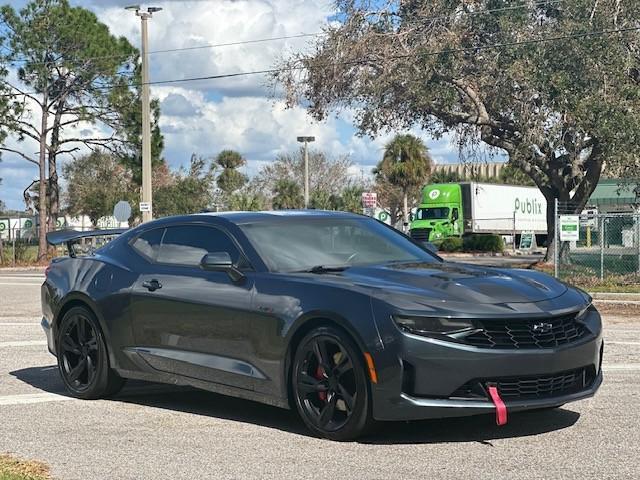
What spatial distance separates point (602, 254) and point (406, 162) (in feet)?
134

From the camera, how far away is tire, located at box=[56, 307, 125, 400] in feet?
27.5

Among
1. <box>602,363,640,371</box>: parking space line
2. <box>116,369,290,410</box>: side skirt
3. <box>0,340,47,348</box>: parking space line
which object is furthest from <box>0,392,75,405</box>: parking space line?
<box>602,363,640,371</box>: parking space line

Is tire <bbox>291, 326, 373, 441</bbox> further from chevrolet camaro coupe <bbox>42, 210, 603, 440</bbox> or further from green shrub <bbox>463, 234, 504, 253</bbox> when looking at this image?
green shrub <bbox>463, 234, 504, 253</bbox>

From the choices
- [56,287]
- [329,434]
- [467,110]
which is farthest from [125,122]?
[329,434]

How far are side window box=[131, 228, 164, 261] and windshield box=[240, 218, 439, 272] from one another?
0.95 metres

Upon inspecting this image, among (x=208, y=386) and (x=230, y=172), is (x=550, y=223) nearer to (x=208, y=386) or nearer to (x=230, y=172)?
(x=208, y=386)

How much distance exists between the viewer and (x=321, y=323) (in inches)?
266

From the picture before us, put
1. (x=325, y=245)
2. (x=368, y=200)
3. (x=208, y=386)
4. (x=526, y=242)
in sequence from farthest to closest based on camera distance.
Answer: (x=526, y=242)
(x=368, y=200)
(x=325, y=245)
(x=208, y=386)

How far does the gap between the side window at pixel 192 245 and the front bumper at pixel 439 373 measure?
177 cm

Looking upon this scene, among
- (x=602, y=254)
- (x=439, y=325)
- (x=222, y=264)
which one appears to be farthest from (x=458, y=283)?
(x=602, y=254)

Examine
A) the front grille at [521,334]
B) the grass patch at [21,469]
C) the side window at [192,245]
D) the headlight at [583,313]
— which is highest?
the side window at [192,245]

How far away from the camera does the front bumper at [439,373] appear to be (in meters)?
6.22

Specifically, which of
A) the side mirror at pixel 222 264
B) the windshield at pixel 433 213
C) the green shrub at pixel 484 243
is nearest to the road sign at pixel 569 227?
the side mirror at pixel 222 264

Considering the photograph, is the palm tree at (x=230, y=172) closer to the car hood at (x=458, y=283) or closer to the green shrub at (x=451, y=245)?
the green shrub at (x=451, y=245)
